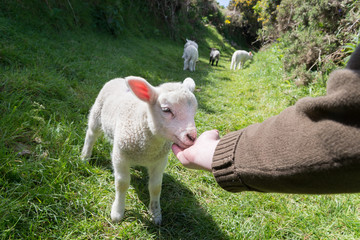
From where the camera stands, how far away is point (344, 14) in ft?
17.1

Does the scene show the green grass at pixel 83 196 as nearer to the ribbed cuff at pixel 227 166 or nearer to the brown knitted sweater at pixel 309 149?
the ribbed cuff at pixel 227 166

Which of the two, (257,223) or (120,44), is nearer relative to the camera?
(257,223)

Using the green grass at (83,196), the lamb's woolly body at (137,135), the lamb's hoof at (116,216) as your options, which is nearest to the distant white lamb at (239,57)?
the green grass at (83,196)

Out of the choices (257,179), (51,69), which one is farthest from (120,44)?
(257,179)

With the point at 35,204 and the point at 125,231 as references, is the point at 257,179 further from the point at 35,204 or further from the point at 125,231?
the point at 35,204

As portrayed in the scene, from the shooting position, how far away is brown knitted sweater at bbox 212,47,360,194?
0.76m

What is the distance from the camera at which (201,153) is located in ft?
4.44

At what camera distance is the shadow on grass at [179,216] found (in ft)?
7.05

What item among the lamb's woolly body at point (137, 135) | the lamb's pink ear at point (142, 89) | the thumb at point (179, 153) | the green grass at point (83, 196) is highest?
the lamb's pink ear at point (142, 89)

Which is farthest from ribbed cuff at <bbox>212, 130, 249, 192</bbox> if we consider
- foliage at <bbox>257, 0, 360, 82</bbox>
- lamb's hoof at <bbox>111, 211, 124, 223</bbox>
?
foliage at <bbox>257, 0, 360, 82</bbox>

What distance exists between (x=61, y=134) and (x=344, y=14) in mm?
6240

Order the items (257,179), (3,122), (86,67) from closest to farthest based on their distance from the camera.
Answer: (257,179) < (3,122) < (86,67)

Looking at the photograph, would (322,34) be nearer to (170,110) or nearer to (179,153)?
(170,110)

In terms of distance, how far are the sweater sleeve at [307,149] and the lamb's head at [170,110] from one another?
555 millimetres
